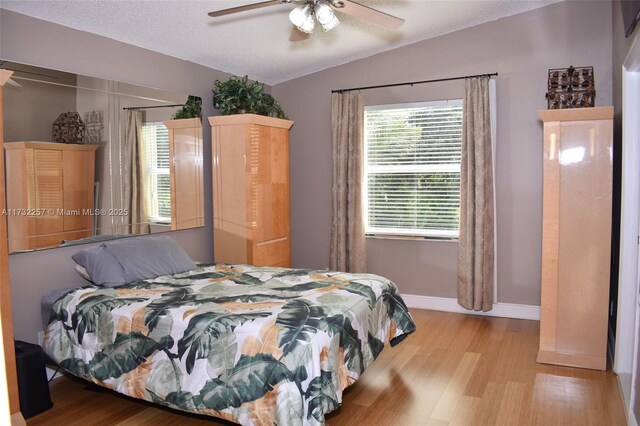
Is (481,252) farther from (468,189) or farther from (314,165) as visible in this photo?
(314,165)

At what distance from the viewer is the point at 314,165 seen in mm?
5539

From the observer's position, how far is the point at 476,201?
4598 mm

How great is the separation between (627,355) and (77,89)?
4062mm

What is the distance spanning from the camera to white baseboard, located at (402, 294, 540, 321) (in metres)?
4.61

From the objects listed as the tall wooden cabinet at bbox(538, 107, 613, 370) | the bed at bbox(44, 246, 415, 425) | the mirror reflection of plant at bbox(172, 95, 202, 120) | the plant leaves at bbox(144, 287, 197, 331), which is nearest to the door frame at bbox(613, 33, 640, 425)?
the tall wooden cabinet at bbox(538, 107, 613, 370)

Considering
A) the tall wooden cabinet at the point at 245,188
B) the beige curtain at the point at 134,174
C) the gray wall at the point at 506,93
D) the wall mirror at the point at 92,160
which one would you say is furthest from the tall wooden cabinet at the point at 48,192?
the gray wall at the point at 506,93

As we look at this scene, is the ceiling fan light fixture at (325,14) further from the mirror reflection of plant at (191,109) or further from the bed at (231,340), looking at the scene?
the mirror reflection of plant at (191,109)

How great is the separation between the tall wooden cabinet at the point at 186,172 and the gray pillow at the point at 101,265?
100cm

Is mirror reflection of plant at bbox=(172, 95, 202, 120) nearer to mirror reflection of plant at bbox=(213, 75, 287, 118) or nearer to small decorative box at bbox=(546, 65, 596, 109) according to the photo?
mirror reflection of plant at bbox=(213, 75, 287, 118)

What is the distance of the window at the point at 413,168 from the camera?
16.0 ft

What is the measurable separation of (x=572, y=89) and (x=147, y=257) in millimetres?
3260

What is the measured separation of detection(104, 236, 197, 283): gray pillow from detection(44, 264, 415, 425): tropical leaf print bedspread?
0.13 meters

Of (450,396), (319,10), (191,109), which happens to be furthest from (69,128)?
(450,396)

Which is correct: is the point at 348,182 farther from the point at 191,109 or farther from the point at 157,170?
the point at 157,170
